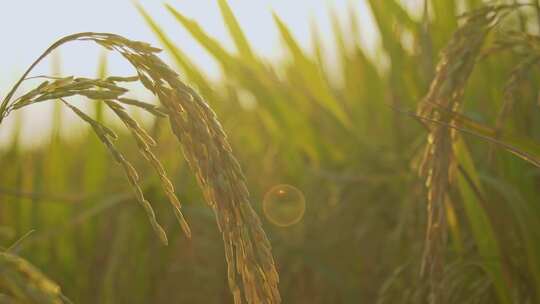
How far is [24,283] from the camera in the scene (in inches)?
25.3

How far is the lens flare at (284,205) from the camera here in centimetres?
273

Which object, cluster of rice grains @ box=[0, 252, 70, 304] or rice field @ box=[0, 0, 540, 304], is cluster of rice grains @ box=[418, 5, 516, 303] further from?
cluster of rice grains @ box=[0, 252, 70, 304]

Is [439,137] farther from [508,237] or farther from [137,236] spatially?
[137,236]

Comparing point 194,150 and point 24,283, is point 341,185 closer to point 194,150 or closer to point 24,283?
point 194,150

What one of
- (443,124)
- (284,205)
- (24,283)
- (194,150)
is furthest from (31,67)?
(284,205)

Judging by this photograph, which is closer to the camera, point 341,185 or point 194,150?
point 194,150

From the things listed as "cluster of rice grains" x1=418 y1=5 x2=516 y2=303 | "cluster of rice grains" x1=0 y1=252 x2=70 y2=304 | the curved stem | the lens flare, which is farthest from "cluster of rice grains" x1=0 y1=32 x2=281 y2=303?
the lens flare

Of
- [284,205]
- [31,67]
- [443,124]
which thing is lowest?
[284,205]

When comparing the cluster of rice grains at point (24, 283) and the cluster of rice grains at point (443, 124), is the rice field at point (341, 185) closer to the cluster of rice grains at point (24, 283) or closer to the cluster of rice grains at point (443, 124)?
the cluster of rice grains at point (443, 124)

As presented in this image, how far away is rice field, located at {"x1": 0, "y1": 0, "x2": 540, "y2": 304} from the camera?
5.52ft

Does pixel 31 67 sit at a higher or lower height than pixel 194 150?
higher

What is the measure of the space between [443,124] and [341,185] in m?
1.57

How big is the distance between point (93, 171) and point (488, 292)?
1.66 m

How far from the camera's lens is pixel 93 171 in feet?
9.04
